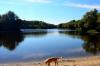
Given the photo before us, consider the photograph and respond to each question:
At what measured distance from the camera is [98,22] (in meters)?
103

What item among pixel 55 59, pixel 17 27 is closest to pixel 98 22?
pixel 17 27

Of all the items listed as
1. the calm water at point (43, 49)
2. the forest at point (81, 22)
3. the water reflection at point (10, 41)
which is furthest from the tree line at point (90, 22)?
the calm water at point (43, 49)

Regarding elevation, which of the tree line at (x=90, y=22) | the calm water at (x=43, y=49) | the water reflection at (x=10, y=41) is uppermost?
the tree line at (x=90, y=22)

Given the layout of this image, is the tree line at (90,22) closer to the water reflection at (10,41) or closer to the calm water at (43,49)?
the water reflection at (10,41)

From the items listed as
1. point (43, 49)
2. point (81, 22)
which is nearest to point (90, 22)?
point (81, 22)

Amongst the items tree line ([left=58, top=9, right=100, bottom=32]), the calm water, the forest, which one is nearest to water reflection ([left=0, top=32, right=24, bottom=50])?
the calm water

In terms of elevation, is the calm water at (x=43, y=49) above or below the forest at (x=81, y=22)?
below

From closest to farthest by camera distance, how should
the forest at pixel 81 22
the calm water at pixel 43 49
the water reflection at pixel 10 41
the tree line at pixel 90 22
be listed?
the calm water at pixel 43 49
the water reflection at pixel 10 41
the tree line at pixel 90 22
the forest at pixel 81 22

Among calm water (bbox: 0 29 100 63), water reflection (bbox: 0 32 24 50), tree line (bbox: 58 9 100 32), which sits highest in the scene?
tree line (bbox: 58 9 100 32)

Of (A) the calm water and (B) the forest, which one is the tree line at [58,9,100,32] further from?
(A) the calm water

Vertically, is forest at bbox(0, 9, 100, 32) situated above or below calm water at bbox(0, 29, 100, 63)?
above

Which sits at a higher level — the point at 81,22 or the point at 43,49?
the point at 81,22

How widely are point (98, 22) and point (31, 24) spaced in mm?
101306

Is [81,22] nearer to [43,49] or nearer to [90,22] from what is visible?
[90,22]
